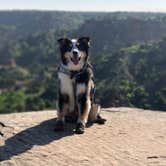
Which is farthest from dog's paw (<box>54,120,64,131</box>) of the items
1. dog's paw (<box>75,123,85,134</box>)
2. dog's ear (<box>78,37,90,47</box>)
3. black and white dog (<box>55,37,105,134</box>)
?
dog's ear (<box>78,37,90,47</box>)

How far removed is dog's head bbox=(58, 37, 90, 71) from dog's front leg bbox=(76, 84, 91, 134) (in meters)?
0.30

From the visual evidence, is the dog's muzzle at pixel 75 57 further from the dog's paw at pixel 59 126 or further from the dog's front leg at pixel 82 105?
the dog's paw at pixel 59 126

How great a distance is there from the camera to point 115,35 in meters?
51.1

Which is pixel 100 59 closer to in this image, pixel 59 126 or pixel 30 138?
pixel 59 126

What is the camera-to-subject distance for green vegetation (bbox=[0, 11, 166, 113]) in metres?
27.6

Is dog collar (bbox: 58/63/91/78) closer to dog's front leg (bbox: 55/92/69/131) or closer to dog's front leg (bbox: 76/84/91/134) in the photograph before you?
dog's front leg (bbox: 76/84/91/134)

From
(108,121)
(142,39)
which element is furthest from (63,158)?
(142,39)

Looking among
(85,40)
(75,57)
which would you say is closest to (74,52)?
(75,57)

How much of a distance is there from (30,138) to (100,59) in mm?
28006

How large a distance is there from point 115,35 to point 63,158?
46.9 m

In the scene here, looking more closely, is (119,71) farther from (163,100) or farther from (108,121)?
(108,121)

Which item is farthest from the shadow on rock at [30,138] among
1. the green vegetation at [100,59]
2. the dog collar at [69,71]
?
Result: the green vegetation at [100,59]

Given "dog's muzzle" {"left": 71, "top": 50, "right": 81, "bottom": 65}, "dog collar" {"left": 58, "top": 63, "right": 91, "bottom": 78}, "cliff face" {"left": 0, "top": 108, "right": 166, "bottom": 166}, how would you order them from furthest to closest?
"dog collar" {"left": 58, "top": 63, "right": 91, "bottom": 78} → "dog's muzzle" {"left": 71, "top": 50, "right": 81, "bottom": 65} → "cliff face" {"left": 0, "top": 108, "right": 166, "bottom": 166}

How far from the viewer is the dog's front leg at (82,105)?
5496 millimetres
